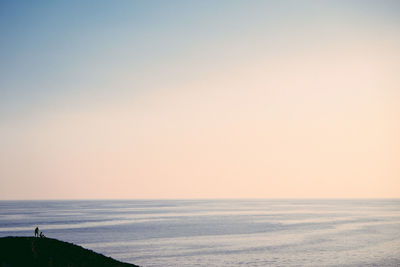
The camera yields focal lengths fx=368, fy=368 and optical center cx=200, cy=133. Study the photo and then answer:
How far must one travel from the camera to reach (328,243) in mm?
64375

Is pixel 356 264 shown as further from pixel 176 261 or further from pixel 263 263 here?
pixel 176 261

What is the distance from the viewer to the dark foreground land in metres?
23.4

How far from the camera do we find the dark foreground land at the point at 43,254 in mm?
23406

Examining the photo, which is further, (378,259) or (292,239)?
(292,239)

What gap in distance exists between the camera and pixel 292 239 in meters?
70.8

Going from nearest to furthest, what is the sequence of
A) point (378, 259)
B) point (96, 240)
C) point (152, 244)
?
1. point (378, 259)
2. point (152, 244)
3. point (96, 240)

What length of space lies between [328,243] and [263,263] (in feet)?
74.6

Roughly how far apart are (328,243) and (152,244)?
3060 centimetres

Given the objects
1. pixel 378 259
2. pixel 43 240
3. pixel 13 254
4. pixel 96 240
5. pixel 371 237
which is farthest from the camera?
pixel 371 237

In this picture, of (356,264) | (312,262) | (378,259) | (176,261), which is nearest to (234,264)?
(176,261)

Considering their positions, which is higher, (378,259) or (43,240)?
(43,240)

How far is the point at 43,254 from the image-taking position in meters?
24.7

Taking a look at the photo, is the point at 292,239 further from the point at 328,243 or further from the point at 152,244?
the point at 152,244

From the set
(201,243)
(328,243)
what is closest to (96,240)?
(201,243)
